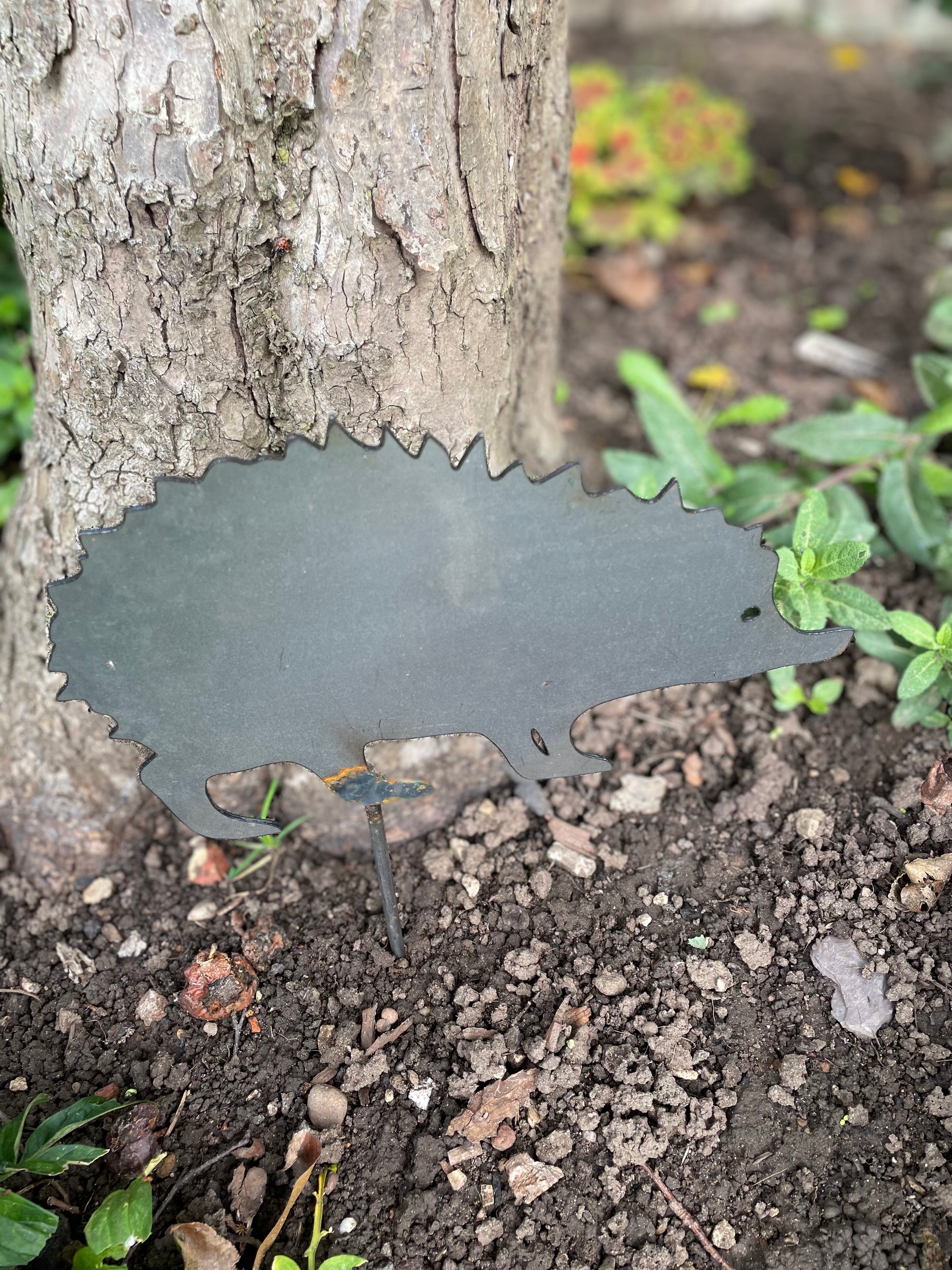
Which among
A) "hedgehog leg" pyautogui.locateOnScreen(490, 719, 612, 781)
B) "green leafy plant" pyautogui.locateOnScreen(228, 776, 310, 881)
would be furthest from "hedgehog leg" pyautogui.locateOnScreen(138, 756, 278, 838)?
"hedgehog leg" pyautogui.locateOnScreen(490, 719, 612, 781)

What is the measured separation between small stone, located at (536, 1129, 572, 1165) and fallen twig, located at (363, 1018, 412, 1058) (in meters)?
0.30

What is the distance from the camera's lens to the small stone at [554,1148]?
169 cm

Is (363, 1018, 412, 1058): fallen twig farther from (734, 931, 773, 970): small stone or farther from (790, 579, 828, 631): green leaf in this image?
(790, 579, 828, 631): green leaf

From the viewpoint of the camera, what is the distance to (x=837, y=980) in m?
1.85

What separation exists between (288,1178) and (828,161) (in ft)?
14.4

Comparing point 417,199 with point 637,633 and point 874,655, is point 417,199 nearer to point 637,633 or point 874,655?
point 637,633

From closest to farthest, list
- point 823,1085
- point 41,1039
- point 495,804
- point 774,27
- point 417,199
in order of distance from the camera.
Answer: point 417,199
point 823,1085
point 41,1039
point 495,804
point 774,27

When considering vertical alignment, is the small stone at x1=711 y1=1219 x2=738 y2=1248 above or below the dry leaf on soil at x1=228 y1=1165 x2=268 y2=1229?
above

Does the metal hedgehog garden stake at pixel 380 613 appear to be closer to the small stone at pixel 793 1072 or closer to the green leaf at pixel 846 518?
the green leaf at pixel 846 518

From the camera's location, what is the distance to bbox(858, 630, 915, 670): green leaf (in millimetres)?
2168

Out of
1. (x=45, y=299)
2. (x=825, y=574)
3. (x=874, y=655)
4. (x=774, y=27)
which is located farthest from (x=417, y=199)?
(x=774, y=27)

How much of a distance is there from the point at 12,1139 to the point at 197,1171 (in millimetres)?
298

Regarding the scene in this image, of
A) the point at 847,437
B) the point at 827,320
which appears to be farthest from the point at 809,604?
the point at 827,320

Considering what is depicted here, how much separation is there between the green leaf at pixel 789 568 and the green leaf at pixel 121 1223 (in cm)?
152
